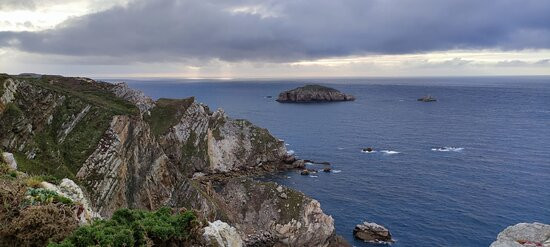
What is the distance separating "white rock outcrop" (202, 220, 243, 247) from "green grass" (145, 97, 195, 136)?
84062 mm

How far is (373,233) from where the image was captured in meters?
70.6

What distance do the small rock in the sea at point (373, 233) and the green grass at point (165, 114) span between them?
190ft

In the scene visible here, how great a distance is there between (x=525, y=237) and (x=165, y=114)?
9930 cm

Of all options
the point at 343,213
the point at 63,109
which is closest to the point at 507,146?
the point at 343,213

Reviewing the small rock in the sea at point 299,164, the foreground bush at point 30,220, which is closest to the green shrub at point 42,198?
the foreground bush at point 30,220

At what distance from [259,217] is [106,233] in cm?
4788

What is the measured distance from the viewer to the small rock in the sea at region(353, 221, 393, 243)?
229 ft

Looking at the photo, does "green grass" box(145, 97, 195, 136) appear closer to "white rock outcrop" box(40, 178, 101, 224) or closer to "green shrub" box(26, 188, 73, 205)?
"white rock outcrop" box(40, 178, 101, 224)

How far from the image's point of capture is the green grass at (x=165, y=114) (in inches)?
4257

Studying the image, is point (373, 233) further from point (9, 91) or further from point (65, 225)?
point (65, 225)

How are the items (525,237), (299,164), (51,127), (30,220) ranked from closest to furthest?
(30,220) → (525,237) → (51,127) → (299,164)

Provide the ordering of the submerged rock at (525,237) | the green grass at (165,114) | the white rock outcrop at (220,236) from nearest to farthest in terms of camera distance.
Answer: the submerged rock at (525,237) < the white rock outcrop at (220,236) < the green grass at (165,114)

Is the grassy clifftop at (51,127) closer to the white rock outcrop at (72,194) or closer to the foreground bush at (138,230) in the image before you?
the white rock outcrop at (72,194)

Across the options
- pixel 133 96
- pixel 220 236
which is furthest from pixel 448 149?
pixel 220 236
